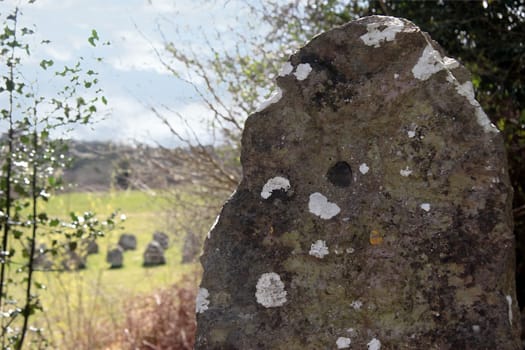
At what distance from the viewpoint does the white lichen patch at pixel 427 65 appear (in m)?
2.62

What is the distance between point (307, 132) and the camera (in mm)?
2732

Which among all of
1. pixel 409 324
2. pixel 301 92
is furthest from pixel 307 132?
pixel 409 324

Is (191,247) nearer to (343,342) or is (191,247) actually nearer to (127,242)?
(343,342)

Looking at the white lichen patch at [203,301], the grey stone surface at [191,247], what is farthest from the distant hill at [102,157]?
the white lichen patch at [203,301]

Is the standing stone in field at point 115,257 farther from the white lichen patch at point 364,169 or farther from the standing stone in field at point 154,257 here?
the white lichen patch at point 364,169

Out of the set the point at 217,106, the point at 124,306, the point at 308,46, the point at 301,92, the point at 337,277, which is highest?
the point at 217,106

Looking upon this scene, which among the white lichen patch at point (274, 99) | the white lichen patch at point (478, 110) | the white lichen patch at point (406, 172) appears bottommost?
the white lichen patch at point (406, 172)

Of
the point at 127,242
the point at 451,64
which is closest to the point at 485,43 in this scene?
the point at 451,64

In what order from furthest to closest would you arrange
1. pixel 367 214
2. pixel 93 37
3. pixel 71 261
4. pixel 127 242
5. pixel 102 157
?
1. pixel 127 242
2. pixel 102 157
3. pixel 71 261
4. pixel 93 37
5. pixel 367 214

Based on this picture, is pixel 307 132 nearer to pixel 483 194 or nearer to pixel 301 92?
pixel 301 92

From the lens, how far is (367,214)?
8.58 feet

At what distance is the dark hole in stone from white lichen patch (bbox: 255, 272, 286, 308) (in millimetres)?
419

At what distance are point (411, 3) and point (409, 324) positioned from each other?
3.54 meters

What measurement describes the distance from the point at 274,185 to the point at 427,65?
73 cm
